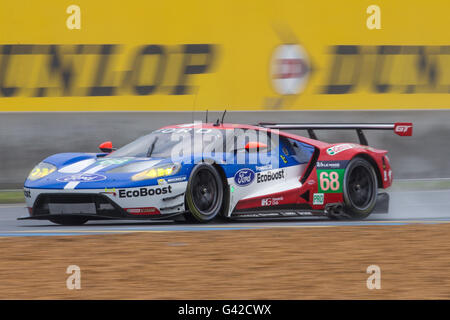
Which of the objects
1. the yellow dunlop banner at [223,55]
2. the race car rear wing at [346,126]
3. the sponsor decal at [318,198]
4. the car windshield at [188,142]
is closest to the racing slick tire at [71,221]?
the car windshield at [188,142]

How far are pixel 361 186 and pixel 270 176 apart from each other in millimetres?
1209

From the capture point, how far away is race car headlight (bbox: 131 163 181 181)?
29.9 ft

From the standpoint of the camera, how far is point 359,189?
10.6m

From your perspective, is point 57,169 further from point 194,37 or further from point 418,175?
point 418,175

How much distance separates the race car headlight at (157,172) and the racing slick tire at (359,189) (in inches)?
86.2

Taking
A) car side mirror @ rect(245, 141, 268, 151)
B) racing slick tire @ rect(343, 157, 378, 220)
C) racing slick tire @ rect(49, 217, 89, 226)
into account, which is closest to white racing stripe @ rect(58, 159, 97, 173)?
racing slick tire @ rect(49, 217, 89, 226)

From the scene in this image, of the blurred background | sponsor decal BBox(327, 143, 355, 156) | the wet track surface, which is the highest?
the blurred background

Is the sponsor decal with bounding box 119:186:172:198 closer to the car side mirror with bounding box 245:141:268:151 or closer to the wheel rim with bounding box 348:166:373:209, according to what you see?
the car side mirror with bounding box 245:141:268:151

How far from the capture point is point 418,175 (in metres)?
15.5

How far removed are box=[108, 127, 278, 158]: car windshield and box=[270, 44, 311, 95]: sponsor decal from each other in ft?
16.1

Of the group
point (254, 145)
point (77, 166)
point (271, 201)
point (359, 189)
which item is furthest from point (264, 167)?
point (77, 166)

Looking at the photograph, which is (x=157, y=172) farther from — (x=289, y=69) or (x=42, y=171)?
(x=289, y=69)

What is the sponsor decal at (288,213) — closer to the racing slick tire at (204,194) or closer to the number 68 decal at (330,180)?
the number 68 decal at (330,180)
